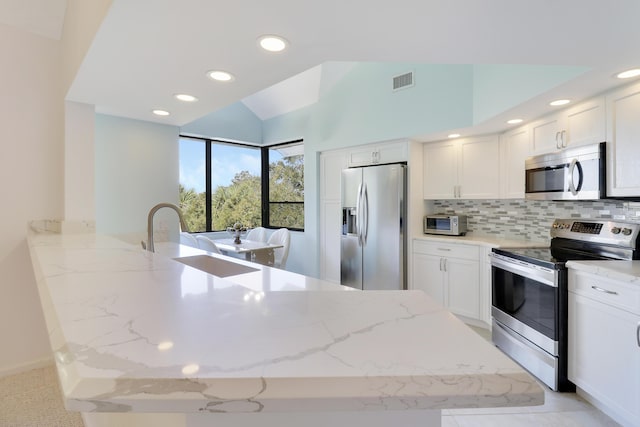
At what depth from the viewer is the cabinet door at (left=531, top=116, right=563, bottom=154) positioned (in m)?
2.63

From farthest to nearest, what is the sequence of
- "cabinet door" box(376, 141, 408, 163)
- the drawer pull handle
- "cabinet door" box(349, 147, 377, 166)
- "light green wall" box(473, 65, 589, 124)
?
"cabinet door" box(349, 147, 377, 166), "cabinet door" box(376, 141, 408, 163), "light green wall" box(473, 65, 589, 124), the drawer pull handle

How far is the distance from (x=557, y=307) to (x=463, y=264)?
1200 mm

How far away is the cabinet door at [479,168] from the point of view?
335cm

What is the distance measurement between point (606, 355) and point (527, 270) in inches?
26.3

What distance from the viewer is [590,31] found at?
1.45 meters

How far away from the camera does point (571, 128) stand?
2494 millimetres

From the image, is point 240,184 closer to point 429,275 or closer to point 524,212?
point 429,275

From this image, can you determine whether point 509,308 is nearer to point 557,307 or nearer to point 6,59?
point 557,307

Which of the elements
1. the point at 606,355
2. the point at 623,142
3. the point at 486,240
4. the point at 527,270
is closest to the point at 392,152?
the point at 486,240

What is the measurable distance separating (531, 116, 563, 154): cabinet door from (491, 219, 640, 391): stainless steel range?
645 mm

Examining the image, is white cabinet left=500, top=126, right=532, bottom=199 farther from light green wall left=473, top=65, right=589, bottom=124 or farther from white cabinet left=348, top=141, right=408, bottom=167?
white cabinet left=348, top=141, right=408, bottom=167

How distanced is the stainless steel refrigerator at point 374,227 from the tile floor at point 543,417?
5.75 ft

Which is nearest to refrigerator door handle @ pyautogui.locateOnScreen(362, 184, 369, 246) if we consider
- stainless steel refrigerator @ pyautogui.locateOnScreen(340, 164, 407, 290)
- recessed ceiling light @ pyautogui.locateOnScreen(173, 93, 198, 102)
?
stainless steel refrigerator @ pyautogui.locateOnScreen(340, 164, 407, 290)

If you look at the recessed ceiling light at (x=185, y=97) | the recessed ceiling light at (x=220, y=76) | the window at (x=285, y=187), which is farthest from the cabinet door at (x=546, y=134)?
the window at (x=285, y=187)
